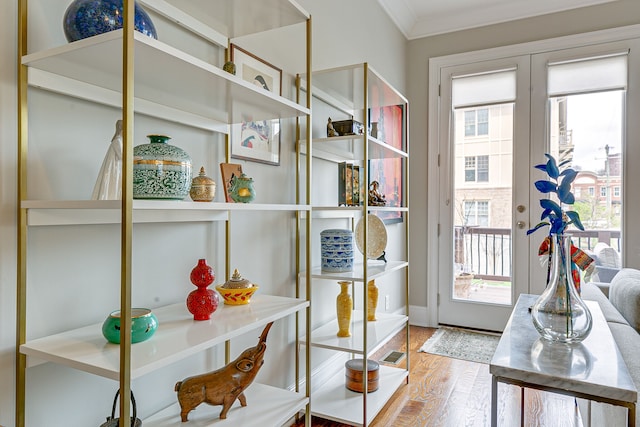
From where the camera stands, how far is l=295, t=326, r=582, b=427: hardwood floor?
2.07m

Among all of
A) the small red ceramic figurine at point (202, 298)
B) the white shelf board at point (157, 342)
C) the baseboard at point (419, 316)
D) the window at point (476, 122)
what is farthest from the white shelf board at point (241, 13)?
the baseboard at point (419, 316)

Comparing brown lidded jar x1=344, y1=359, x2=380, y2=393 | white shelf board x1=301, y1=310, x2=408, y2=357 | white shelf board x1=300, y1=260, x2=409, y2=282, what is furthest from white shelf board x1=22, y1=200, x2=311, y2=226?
brown lidded jar x1=344, y1=359, x2=380, y2=393

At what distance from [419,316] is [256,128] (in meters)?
2.67

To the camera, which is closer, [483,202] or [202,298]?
[202,298]

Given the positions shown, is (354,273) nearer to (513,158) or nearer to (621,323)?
(621,323)

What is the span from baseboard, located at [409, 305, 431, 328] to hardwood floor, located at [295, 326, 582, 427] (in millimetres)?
954

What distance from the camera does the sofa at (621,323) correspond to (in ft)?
3.87

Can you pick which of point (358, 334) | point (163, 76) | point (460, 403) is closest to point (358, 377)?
point (358, 334)

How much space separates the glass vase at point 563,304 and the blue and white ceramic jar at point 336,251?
1026mm

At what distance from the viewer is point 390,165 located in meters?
3.32

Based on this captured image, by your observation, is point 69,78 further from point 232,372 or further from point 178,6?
point 232,372

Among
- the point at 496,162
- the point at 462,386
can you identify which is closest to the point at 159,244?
the point at 462,386

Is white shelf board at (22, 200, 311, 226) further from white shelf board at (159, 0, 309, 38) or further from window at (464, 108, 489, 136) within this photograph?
window at (464, 108, 489, 136)

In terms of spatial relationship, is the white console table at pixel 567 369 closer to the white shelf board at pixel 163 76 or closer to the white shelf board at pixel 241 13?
the white shelf board at pixel 163 76
